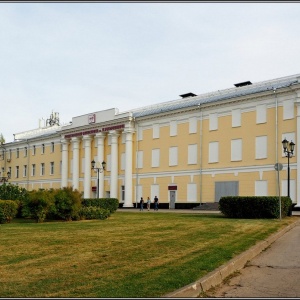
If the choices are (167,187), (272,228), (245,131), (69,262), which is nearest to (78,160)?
(167,187)

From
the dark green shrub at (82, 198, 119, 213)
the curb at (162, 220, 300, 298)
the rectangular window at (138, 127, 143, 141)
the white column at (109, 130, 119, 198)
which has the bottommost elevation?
the curb at (162, 220, 300, 298)

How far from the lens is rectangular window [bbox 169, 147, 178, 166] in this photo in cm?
5097

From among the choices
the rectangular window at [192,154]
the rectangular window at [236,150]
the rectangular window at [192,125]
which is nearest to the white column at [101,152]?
the rectangular window at [192,125]

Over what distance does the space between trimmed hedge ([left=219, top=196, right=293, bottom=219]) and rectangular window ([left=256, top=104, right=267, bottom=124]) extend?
18.3 meters

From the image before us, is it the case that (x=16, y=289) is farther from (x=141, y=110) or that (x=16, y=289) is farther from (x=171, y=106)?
(x=141, y=110)

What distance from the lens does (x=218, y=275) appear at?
362 inches

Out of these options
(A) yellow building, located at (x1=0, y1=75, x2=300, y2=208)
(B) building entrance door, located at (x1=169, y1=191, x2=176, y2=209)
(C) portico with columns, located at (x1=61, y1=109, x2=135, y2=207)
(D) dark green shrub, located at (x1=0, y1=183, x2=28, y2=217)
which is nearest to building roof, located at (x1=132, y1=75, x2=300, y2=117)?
(A) yellow building, located at (x1=0, y1=75, x2=300, y2=208)

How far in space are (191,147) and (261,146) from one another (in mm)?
8566

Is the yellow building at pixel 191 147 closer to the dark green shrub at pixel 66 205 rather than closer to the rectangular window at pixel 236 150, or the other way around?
the rectangular window at pixel 236 150

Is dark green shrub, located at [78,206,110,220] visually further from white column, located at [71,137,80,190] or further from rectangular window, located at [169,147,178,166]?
white column, located at [71,137,80,190]

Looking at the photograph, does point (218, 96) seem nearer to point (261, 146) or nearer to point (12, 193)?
point (261, 146)

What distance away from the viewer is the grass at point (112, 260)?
7.75m

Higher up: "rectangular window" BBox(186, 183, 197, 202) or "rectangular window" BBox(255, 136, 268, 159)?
"rectangular window" BBox(255, 136, 268, 159)

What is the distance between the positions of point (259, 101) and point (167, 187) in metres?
14.4
